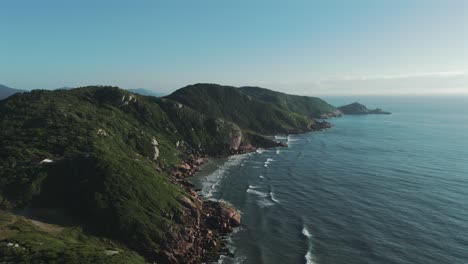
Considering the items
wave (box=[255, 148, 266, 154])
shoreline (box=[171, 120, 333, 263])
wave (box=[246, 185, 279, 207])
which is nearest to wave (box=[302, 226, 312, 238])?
shoreline (box=[171, 120, 333, 263])

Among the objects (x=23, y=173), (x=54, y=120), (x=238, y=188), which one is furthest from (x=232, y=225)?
(x=54, y=120)

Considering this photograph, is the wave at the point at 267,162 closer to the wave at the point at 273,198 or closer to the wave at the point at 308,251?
the wave at the point at 273,198

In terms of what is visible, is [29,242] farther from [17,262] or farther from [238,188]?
[238,188]

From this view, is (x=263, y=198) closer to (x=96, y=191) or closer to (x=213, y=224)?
(x=213, y=224)

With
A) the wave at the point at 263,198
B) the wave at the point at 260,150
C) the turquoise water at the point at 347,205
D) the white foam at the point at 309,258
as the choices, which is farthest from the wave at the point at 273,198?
the wave at the point at 260,150

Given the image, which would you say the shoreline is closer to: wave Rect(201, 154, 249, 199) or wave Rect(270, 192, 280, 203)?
wave Rect(201, 154, 249, 199)

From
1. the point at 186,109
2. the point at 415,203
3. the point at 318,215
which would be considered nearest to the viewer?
the point at 318,215
